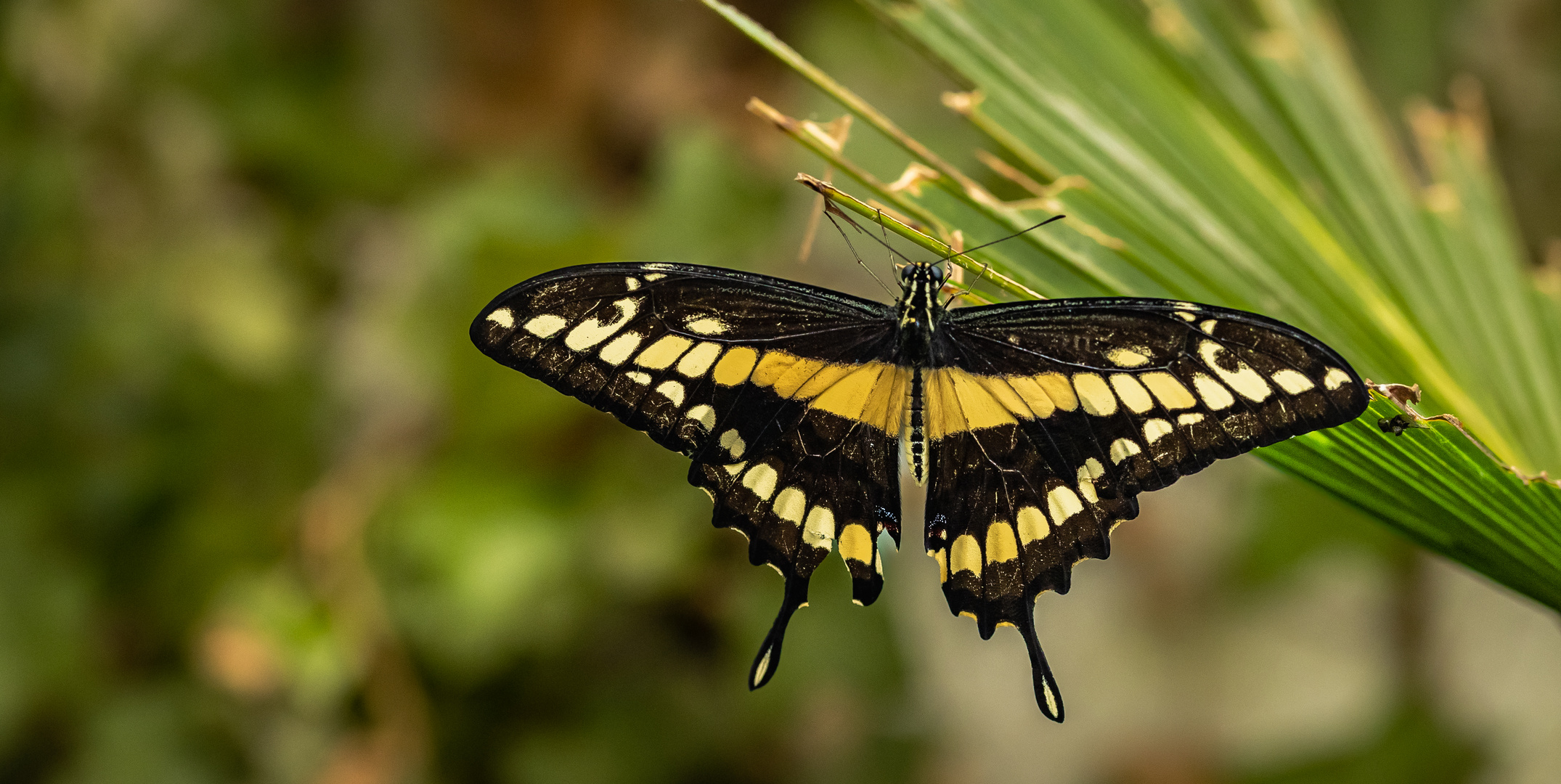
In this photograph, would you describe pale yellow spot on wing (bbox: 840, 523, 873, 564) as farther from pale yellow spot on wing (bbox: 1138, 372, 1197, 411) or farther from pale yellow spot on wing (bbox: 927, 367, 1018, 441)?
pale yellow spot on wing (bbox: 1138, 372, 1197, 411)

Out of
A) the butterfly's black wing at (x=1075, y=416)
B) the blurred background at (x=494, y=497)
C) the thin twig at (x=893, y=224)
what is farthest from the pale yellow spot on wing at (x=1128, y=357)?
the blurred background at (x=494, y=497)

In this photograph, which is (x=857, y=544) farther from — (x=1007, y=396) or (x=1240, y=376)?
(x=1240, y=376)

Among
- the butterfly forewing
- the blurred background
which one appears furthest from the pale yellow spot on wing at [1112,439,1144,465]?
the blurred background

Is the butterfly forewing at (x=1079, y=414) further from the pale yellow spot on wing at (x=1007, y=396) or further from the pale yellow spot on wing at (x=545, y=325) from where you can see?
the pale yellow spot on wing at (x=545, y=325)

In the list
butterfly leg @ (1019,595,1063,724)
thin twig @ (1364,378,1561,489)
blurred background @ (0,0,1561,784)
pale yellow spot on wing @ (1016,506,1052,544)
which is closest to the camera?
thin twig @ (1364,378,1561,489)

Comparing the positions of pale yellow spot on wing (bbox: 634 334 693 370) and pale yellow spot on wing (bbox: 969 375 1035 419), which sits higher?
pale yellow spot on wing (bbox: 969 375 1035 419)

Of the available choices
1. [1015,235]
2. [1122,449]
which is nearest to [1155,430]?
[1122,449]
